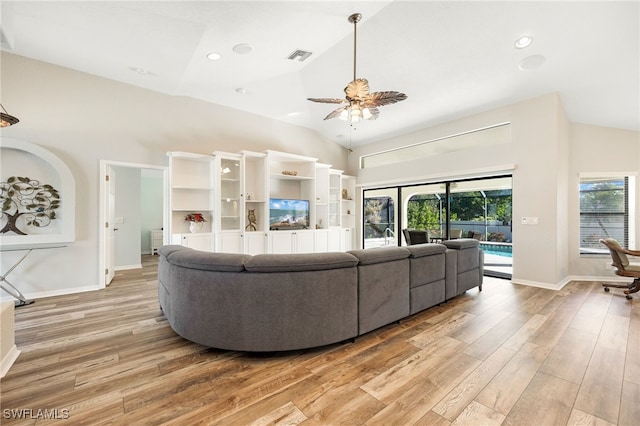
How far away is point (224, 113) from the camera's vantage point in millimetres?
5648

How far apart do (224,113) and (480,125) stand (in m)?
5.13

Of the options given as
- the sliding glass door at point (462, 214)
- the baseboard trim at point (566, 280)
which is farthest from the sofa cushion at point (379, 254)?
the baseboard trim at point (566, 280)

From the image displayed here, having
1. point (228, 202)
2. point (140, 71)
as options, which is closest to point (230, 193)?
point (228, 202)

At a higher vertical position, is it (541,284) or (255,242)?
(255,242)

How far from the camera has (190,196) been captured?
520 cm

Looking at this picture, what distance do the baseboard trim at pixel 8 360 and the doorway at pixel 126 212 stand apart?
228 centimetres

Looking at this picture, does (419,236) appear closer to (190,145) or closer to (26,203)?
(190,145)

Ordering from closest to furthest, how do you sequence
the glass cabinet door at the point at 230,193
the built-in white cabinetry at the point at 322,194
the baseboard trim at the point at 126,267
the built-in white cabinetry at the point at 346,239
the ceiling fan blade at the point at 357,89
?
the ceiling fan blade at the point at 357,89 < the glass cabinet door at the point at 230,193 < the baseboard trim at the point at 126,267 < the built-in white cabinetry at the point at 322,194 < the built-in white cabinetry at the point at 346,239

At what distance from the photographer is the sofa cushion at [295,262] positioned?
2137 millimetres

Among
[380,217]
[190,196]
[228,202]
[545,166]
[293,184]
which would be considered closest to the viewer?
[545,166]

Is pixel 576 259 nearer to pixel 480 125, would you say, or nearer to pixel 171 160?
pixel 480 125

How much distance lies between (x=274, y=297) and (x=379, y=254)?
1.07 m

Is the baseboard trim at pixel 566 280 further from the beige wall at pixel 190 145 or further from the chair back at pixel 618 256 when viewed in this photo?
the chair back at pixel 618 256

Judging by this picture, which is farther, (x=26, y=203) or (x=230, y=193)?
(x=230, y=193)
